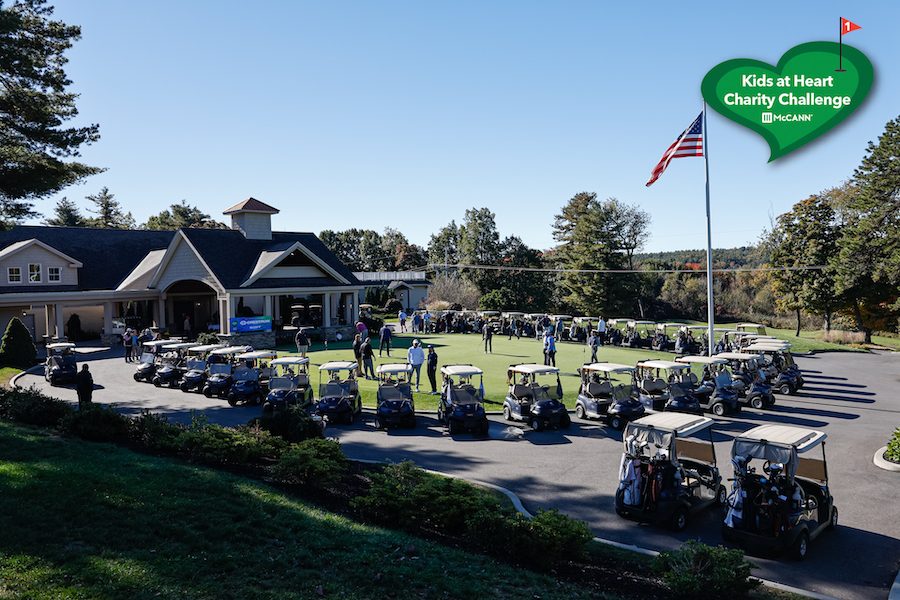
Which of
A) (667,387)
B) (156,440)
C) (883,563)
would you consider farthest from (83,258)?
(883,563)

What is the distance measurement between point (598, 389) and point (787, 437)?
25.9ft

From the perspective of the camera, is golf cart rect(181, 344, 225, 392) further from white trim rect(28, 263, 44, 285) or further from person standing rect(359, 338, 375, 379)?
white trim rect(28, 263, 44, 285)

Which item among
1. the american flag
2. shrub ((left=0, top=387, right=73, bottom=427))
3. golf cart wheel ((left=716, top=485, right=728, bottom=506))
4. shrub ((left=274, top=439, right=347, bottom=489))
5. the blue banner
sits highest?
the american flag

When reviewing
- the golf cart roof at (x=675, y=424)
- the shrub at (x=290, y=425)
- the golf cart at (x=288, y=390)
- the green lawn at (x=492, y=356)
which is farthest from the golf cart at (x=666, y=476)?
the golf cart at (x=288, y=390)

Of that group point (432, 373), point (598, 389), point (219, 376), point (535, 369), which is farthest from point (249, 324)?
point (598, 389)

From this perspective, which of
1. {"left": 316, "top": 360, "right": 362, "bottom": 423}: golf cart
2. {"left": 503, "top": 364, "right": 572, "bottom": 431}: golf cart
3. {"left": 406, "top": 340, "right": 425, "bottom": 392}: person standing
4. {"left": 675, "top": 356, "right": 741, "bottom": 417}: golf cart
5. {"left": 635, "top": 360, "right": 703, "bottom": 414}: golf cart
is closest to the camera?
{"left": 503, "top": 364, "right": 572, "bottom": 431}: golf cart

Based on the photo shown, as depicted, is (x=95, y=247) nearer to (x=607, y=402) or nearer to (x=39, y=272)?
(x=39, y=272)

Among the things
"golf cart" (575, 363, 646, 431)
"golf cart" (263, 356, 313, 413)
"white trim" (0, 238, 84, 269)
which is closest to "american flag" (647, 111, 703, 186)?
"golf cart" (575, 363, 646, 431)

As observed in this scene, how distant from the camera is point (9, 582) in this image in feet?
20.3

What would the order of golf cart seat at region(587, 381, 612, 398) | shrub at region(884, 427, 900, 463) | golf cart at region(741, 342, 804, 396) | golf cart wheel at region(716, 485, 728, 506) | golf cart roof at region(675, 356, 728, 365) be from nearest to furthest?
golf cart wheel at region(716, 485, 728, 506)
shrub at region(884, 427, 900, 463)
golf cart seat at region(587, 381, 612, 398)
golf cart roof at region(675, 356, 728, 365)
golf cart at region(741, 342, 804, 396)

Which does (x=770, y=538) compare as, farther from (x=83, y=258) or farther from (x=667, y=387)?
(x=83, y=258)

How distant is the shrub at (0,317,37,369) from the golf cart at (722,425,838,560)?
28.5 meters

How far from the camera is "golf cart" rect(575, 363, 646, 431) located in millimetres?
16375

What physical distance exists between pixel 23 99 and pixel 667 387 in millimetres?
20692
